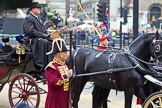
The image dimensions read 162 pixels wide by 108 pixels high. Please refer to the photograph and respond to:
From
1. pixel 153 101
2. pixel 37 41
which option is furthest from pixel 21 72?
pixel 153 101

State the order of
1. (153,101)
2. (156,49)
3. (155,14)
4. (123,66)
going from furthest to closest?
(155,14)
(123,66)
(156,49)
(153,101)

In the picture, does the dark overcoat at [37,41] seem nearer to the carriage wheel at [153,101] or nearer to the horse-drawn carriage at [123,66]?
the horse-drawn carriage at [123,66]

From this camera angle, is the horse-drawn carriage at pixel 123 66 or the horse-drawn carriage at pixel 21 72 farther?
the horse-drawn carriage at pixel 21 72

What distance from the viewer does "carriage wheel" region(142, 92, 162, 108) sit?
204 inches

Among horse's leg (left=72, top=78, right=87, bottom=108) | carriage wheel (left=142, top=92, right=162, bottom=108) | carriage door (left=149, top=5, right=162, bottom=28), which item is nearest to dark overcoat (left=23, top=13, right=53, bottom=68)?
horse's leg (left=72, top=78, right=87, bottom=108)

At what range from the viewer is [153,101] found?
5379 mm

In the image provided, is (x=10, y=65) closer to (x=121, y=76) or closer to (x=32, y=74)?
(x=32, y=74)

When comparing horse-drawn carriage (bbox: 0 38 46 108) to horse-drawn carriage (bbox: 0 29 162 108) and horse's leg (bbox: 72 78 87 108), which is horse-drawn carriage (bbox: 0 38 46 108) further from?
horse's leg (bbox: 72 78 87 108)

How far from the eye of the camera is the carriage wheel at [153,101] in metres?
5.18

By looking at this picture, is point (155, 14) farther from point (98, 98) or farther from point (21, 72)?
point (98, 98)

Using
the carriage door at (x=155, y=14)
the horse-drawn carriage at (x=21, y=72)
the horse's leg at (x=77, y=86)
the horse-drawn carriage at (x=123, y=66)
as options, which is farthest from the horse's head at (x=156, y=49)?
the carriage door at (x=155, y=14)

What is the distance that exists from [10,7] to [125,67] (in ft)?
15.0

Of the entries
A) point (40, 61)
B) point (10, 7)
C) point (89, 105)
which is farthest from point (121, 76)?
point (10, 7)

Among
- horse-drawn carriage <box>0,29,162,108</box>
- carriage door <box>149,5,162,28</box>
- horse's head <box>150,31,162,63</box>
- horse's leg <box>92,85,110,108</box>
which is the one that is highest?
carriage door <box>149,5,162,28</box>
